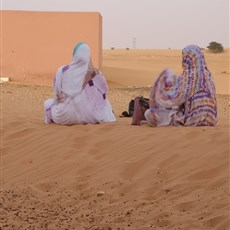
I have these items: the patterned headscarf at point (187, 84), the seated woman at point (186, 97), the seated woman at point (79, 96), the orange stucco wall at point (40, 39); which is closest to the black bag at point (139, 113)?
the seated woman at point (186, 97)

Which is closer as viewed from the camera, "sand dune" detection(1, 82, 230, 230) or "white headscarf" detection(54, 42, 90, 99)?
"sand dune" detection(1, 82, 230, 230)

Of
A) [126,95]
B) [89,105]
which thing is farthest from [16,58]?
[89,105]

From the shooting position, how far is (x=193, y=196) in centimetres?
557

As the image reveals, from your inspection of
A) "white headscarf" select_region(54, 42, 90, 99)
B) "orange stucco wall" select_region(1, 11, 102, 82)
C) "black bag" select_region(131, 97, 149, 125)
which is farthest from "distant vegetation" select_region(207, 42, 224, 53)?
"black bag" select_region(131, 97, 149, 125)

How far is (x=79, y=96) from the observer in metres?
9.75

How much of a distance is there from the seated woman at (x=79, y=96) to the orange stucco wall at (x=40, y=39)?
459 inches

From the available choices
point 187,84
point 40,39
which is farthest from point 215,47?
point 187,84

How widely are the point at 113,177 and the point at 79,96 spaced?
11.0ft

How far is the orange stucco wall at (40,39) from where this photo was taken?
21344mm

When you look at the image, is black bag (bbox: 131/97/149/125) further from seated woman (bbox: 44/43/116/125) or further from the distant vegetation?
the distant vegetation

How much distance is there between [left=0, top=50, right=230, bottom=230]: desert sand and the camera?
5137mm

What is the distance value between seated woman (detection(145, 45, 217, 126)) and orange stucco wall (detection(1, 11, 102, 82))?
13034 mm

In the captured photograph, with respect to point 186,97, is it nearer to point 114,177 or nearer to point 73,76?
point 73,76

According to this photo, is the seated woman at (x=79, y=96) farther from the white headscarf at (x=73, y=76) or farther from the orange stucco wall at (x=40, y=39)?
the orange stucco wall at (x=40, y=39)
